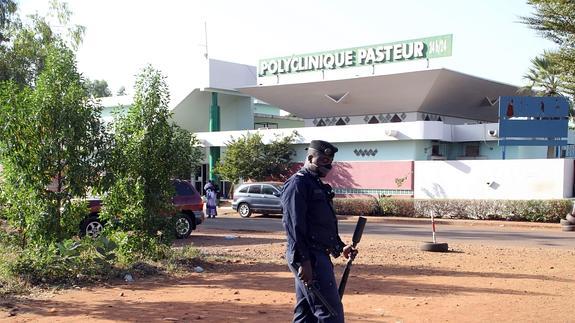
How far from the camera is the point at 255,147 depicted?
35906 millimetres

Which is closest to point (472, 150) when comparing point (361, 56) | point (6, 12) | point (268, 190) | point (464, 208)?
point (464, 208)

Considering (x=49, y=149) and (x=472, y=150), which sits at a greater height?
(x=472, y=150)

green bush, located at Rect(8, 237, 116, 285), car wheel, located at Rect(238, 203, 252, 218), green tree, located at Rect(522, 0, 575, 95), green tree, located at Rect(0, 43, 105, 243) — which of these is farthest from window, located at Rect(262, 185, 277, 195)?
green bush, located at Rect(8, 237, 116, 285)

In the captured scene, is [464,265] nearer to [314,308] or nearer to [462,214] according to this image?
[314,308]

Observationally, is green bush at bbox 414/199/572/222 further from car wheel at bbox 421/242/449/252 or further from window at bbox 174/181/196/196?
window at bbox 174/181/196/196

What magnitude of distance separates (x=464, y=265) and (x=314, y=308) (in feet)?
23.8

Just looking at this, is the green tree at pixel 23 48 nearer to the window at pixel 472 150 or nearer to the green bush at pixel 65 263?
the green bush at pixel 65 263

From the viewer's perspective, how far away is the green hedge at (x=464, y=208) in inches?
979

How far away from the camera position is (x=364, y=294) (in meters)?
8.49

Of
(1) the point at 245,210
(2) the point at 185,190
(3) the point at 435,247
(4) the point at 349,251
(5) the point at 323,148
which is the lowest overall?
(1) the point at 245,210

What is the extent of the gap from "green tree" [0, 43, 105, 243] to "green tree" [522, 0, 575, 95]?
29.3 ft

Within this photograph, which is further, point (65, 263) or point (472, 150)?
point (472, 150)

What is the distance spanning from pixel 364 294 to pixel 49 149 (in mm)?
5409

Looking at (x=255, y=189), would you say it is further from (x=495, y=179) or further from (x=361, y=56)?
(x=361, y=56)
